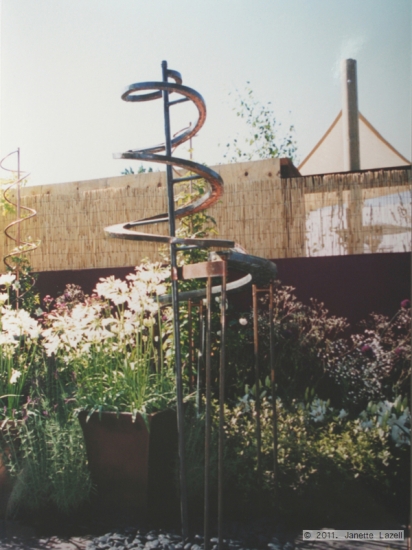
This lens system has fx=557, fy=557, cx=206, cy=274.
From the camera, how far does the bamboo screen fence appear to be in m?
4.07

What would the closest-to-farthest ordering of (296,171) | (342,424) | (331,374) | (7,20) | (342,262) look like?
(7,20) → (342,424) → (331,374) → (342,262) → (296,171)

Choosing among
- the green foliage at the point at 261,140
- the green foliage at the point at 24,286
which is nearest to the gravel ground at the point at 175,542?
the green foliage at the point at 24,286

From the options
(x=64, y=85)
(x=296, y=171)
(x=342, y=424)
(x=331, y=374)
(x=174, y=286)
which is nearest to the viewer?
(x=174, y=286)

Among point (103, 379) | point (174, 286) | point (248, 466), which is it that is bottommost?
point (248, 466)

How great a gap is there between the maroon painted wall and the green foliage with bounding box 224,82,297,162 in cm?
186

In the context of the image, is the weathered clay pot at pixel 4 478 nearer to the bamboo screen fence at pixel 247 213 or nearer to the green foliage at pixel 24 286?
the green foliage at pixel 24 286

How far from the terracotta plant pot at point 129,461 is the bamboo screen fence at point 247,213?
85.1 inches

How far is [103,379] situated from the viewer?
2.40 m

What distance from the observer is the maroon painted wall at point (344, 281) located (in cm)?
353

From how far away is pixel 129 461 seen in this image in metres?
2.21

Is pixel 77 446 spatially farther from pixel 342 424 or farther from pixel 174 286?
pixel 342 424

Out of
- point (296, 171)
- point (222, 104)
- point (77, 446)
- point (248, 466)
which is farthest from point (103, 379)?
point (296, 171)

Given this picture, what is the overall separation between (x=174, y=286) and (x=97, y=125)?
1.09 m

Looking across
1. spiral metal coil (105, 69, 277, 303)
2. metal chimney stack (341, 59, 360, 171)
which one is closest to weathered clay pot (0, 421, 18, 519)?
spiral metal coil (105, 69, 277, 303)
